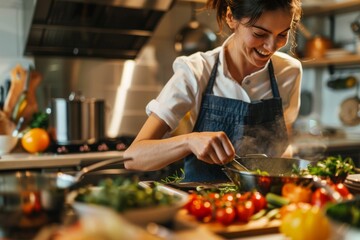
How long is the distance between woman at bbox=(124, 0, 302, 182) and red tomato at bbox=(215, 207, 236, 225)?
440 millimetres

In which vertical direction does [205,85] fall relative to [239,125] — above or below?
above

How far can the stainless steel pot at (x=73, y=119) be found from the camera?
2.91 m

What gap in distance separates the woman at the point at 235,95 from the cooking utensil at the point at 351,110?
76.3 inches

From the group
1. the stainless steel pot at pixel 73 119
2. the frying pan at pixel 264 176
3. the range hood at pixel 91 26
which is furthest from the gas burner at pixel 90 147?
the frying pan at pixel 264 176

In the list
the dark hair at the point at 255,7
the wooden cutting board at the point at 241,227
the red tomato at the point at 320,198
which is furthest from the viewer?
the dark hair at the point at 255,7

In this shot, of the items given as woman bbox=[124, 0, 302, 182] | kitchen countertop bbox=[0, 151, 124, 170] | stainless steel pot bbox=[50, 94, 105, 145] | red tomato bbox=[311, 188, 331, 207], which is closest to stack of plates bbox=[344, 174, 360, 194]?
red tomato bbox=[311, 188, 331, 207]

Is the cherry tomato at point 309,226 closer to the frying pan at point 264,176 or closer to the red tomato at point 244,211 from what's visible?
the red tomato at point 244,211

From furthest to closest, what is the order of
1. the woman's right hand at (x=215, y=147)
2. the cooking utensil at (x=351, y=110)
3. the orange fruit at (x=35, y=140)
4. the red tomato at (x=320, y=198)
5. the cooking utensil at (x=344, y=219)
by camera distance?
the cooking utensil at (x=351, y=110) → the orange fruit at (x=35, y=140) → the woman's right hand at (x=215, y=147) → the red tomato at (x=320, y=198) → the cooking utensil at (x=344, y=219)

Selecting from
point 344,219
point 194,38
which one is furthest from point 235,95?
point 194,38

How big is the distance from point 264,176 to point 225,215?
0.24 m

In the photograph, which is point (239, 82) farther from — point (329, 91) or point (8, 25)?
point (329, 91)

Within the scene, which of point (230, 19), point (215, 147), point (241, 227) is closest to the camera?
point (241, 227)

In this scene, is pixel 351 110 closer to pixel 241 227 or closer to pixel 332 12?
pixel 332 12

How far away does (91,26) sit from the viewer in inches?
128
